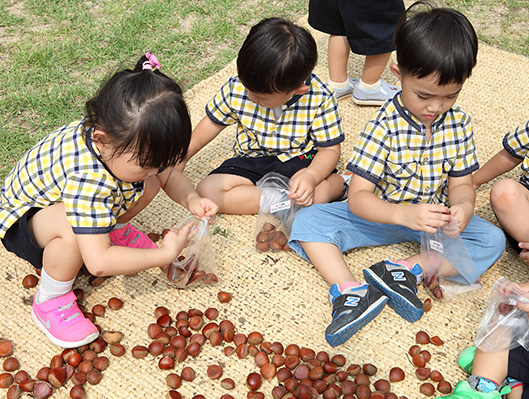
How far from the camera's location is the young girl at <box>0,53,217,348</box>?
1.79 metres

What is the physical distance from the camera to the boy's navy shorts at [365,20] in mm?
3047

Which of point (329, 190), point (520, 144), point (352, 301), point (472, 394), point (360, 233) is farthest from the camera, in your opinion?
point (329, 190)

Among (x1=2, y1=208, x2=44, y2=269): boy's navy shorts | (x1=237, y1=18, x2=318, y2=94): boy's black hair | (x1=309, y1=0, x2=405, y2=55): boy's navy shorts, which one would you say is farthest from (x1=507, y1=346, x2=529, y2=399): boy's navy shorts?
(x1=309, y1=0, x2=405, y2=55): boy's navy shorts

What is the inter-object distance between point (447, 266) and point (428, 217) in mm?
325

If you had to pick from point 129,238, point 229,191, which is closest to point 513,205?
point 229,191

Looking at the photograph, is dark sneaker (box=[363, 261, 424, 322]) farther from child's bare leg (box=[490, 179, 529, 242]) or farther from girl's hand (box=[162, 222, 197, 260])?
girl's hand (box=[162, 222, 197, 260])

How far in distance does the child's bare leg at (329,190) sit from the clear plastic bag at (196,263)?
55cm

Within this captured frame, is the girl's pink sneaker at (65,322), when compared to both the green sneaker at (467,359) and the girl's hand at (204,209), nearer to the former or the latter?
the girl's hand at (204,209)

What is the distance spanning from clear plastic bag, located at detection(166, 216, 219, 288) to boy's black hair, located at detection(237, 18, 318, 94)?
598mm

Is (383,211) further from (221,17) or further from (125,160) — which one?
(221,17)

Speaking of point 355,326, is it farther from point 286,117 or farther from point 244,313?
point 286,117

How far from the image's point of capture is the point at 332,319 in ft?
7.22

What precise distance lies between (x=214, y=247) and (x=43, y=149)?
850mm

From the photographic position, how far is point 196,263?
2.31 metres
